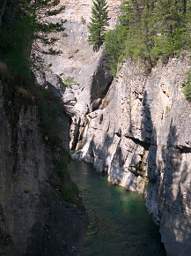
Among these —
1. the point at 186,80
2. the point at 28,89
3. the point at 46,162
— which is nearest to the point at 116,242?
the point at 186,80

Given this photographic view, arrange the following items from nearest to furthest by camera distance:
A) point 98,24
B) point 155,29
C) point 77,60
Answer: point 155,29
point 98,24
point 77,60

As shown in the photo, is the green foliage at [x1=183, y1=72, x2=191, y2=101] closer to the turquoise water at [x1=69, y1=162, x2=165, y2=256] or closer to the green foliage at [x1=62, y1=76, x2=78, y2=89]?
the turquoise water at [x1=69, y1=162, x2=165, y2=256]

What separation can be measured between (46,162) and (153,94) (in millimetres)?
25501

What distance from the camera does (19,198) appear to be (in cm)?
1445

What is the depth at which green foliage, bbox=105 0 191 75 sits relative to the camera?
36.9 metres

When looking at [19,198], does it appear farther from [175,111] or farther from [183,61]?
[183,61]

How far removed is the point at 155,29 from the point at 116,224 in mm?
18918

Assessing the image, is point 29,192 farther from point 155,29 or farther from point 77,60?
point 77,60

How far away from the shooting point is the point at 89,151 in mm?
59875

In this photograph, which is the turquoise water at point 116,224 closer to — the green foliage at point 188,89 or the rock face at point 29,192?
the green foliage at point 188,89

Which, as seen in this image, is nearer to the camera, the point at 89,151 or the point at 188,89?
the point at 188,89

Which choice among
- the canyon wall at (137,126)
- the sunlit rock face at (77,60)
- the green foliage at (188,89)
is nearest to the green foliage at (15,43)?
the canyon wall at (137,126)

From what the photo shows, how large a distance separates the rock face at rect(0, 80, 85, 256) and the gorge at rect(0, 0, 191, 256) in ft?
0.11

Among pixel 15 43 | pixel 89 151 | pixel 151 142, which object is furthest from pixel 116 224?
pixel 89 151
